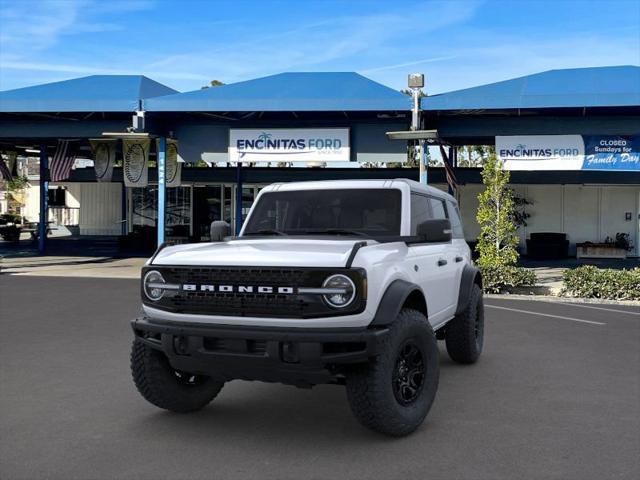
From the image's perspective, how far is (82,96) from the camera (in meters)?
19.7

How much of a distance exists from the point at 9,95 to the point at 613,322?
18375mm

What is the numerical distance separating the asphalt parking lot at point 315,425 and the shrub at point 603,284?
5.95 meters

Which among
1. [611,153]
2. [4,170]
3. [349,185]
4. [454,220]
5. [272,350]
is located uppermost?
[611,153]

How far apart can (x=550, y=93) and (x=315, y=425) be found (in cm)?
1460

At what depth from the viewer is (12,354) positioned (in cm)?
759

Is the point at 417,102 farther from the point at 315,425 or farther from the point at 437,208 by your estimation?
the point at 315,425

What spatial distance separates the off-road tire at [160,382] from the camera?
16.2 ft

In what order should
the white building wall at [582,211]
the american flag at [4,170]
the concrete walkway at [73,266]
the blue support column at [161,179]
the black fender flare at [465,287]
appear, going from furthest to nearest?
1. the white building wall at [582,211]
2. the american flag at [4,170]
3. the blue support column at [161,179]
4. the concrete walkway at [73,266]
5. the black fender flare at [465,287]

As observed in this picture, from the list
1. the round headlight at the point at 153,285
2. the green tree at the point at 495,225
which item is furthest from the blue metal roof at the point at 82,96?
the round headlight at the point at 153,285

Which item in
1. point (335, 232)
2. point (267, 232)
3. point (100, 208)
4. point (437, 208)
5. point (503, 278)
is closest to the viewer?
point (335, 232)

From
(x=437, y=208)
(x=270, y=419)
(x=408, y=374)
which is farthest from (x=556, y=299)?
(x=270, y=419)

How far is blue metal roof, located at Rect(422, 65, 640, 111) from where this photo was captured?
16.8 meters

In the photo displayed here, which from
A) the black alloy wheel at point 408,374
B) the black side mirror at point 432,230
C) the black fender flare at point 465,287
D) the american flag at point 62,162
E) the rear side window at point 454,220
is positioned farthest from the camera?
the american flag at point 62,162

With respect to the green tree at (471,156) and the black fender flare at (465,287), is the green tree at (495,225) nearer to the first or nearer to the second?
the black fender flare at (465,287)
